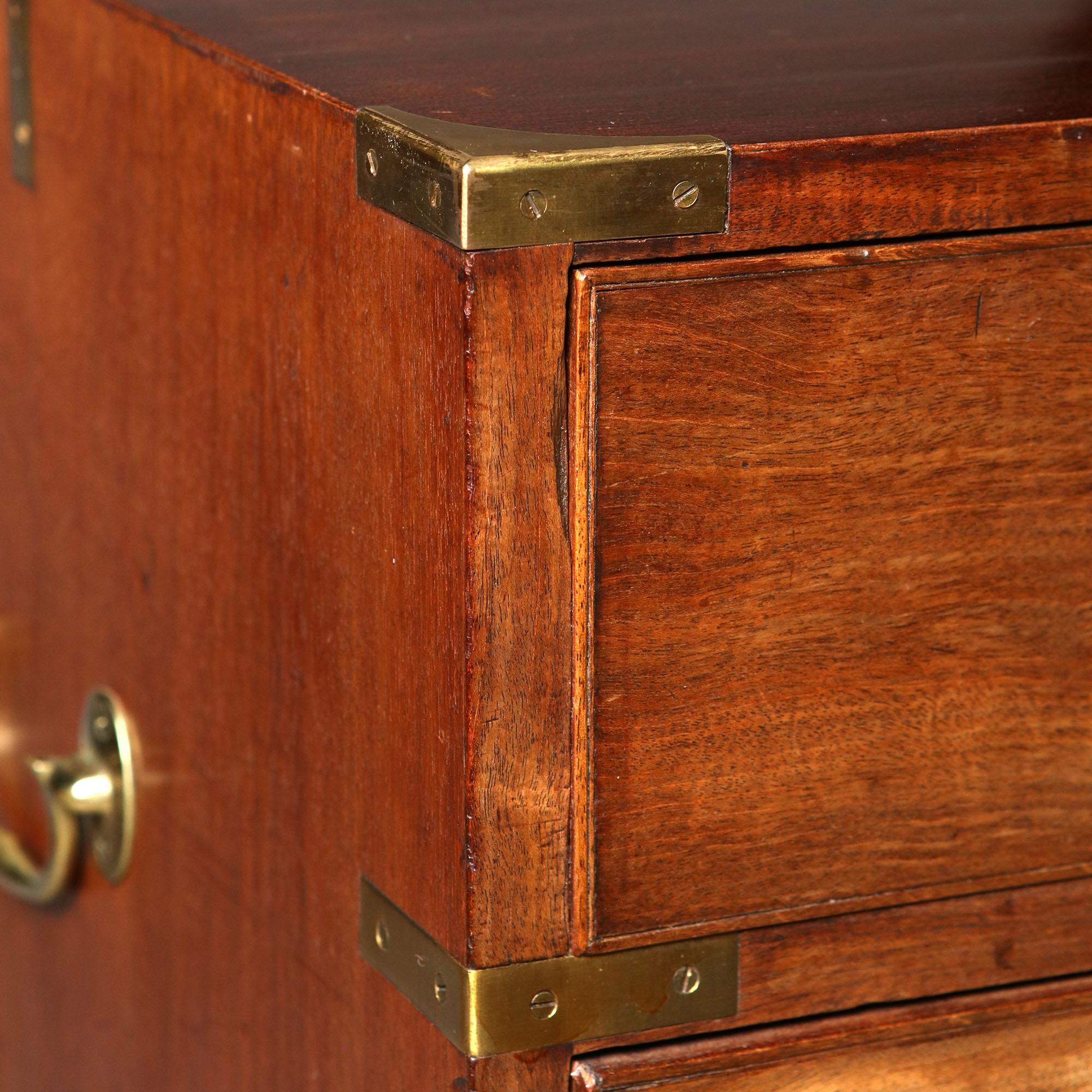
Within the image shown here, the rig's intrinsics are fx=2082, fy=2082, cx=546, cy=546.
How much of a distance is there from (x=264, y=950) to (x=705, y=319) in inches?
12.4

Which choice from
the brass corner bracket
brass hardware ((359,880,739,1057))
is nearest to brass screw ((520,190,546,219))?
the brass corner bracket

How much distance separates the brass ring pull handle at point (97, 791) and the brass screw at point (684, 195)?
0.39m

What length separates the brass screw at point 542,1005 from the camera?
622 millimetres

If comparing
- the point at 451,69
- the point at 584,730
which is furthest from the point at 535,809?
the point at 451,69

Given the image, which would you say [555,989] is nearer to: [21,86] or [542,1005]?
[542,1005]

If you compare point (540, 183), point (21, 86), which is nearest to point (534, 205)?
point (540, 183)

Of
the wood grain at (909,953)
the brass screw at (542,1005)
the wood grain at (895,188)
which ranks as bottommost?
the wood grain at (909,953)

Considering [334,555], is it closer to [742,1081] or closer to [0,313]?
[742,1081]

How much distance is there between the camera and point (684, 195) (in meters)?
0.58

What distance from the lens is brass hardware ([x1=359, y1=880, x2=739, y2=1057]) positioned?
62 cm

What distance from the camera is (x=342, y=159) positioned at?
62 centimetres

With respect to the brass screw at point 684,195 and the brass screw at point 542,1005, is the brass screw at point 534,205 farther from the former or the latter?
the brass screw at point 542,1005

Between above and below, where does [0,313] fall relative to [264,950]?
above

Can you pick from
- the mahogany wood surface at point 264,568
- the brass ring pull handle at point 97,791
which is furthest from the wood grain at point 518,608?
the brass ring pull handle at point 97,791
